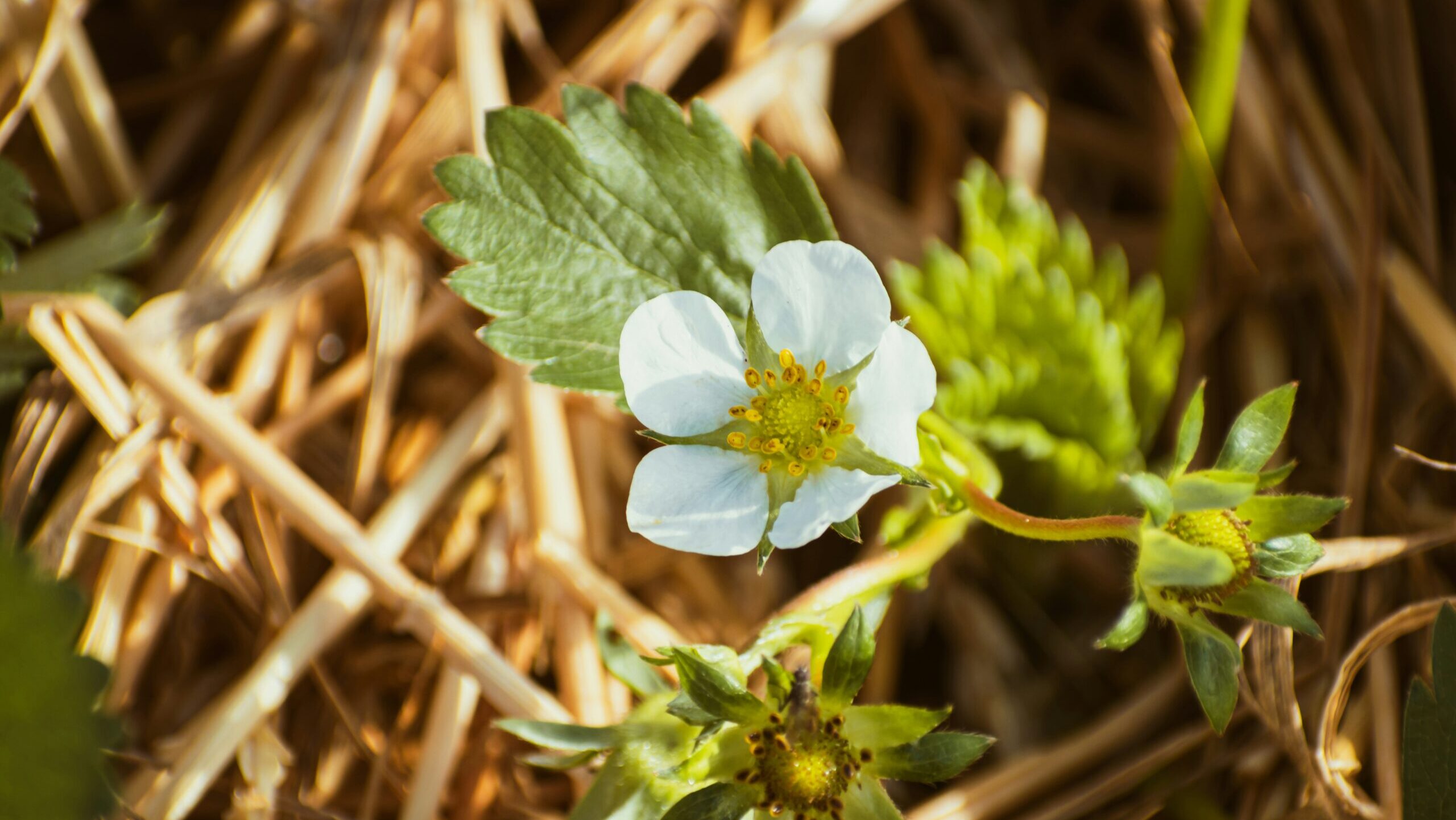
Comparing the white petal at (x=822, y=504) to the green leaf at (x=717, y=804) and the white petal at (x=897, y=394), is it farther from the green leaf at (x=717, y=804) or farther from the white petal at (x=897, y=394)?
the green leaf at (x=717, y=804)

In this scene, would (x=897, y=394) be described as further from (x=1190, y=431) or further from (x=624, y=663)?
(x=624, y=663)

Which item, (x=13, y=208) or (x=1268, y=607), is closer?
(x=1268, y=607)

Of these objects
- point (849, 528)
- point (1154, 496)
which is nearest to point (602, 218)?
point (849, 528)

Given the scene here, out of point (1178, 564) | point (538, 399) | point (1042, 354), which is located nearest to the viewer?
point (1178, 564)

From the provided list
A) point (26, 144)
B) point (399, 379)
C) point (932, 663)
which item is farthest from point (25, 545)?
point (932, 663)

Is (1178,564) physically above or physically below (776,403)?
below

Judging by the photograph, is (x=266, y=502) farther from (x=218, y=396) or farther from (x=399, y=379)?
(x=399, y=379)

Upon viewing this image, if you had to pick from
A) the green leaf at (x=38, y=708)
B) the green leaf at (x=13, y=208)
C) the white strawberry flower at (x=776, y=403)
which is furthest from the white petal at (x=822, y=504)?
the green leaf at (x=13, y=208)
